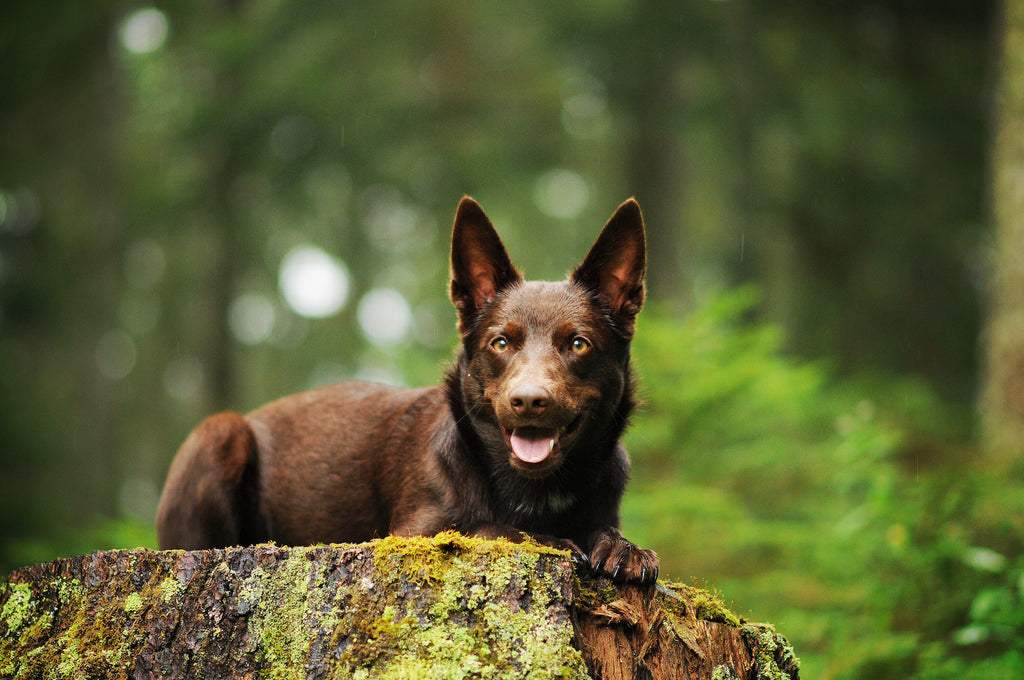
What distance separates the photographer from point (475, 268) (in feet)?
14.7

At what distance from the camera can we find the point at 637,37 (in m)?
13.9

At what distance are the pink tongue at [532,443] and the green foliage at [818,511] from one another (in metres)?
2.38

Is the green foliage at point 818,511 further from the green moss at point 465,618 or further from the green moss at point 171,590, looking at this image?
the green moss at point 171,590

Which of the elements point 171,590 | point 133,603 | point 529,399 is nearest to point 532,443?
point 529,399

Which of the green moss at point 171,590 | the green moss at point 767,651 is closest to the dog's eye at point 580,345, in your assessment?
the green moss at point 767,651

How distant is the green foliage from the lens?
17.4 feet

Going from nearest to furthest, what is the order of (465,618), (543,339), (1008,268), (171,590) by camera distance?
(465,618) < (171,590) < (543,339) < (1008,268)

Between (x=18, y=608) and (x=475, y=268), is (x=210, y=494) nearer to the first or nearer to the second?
(x=18, y=608)

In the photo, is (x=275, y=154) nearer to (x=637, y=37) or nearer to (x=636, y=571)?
(x=637, y=37)

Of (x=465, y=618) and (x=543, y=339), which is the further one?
(x=543, y=339)

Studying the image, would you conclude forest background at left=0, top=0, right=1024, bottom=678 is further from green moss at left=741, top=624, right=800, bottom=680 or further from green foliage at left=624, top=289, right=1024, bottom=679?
green moss at left=741, top=624, right=800, bottom=680

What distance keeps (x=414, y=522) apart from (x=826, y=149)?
41.4 ft

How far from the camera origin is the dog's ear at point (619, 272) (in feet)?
14.1

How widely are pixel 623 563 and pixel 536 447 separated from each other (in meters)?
0.65
